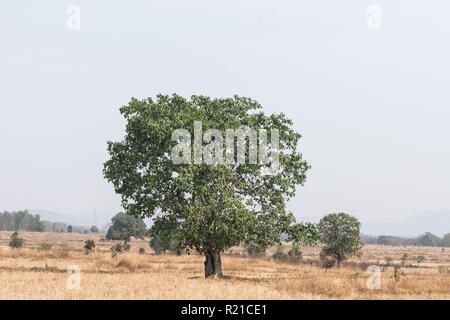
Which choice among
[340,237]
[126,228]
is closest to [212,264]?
[340,237]

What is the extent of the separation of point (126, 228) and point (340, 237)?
75.7m

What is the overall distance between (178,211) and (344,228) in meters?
26.5

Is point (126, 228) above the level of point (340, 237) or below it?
above

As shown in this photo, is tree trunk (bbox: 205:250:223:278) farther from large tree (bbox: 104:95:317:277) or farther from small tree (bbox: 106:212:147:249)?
small tree (bbox: 106:212:147:249)

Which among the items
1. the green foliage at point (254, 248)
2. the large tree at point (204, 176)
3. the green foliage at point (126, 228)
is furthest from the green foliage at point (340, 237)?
the green foliage at point (126, 228)

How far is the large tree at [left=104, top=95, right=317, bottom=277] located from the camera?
106ft

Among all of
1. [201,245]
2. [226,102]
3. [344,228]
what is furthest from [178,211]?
[344,228]

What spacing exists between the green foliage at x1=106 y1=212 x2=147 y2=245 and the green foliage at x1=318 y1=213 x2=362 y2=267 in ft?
232

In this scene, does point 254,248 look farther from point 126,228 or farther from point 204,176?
point 126,228

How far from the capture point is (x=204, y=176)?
3288 centimetres

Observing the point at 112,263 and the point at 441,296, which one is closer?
the point at 441,296

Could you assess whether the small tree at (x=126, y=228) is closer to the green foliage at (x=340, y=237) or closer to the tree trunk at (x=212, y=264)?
the green foliage at (x=340, y=237)

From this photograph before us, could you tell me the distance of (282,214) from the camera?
35.7m
